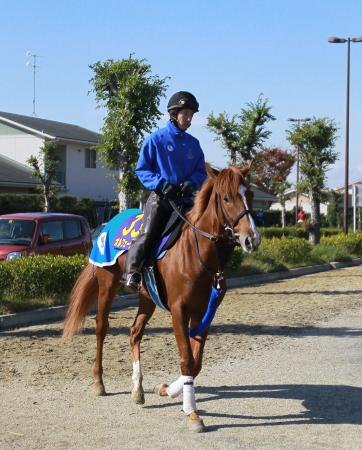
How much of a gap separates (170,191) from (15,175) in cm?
3336

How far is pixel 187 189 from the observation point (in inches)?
245

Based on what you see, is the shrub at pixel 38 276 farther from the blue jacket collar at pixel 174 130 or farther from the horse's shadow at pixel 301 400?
the blue jacket collar at pixel 174 130

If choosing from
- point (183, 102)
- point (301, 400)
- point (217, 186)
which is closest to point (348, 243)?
point (301, 400)

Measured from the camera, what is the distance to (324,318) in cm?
1181

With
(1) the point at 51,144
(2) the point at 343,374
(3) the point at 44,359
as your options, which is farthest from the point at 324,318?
(1) the point at 51,144

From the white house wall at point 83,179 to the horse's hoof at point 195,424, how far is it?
37.6 meters

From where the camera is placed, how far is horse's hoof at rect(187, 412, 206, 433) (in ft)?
17.7

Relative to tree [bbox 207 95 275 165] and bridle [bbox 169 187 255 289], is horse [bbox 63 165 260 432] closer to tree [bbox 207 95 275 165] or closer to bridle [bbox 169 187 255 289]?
bridle [bbox 169 187 255 289]

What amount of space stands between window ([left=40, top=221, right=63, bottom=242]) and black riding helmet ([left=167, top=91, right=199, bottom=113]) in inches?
361

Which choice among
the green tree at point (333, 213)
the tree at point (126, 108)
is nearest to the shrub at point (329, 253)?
the tree at point (126, 108)

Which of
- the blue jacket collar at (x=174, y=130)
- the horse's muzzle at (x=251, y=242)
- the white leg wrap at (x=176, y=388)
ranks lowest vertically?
the white leg wrap at (x=176, y=388)

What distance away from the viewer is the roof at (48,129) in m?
42.7

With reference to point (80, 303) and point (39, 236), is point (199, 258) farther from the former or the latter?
point (39, 236)

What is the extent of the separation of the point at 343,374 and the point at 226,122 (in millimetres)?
17326
